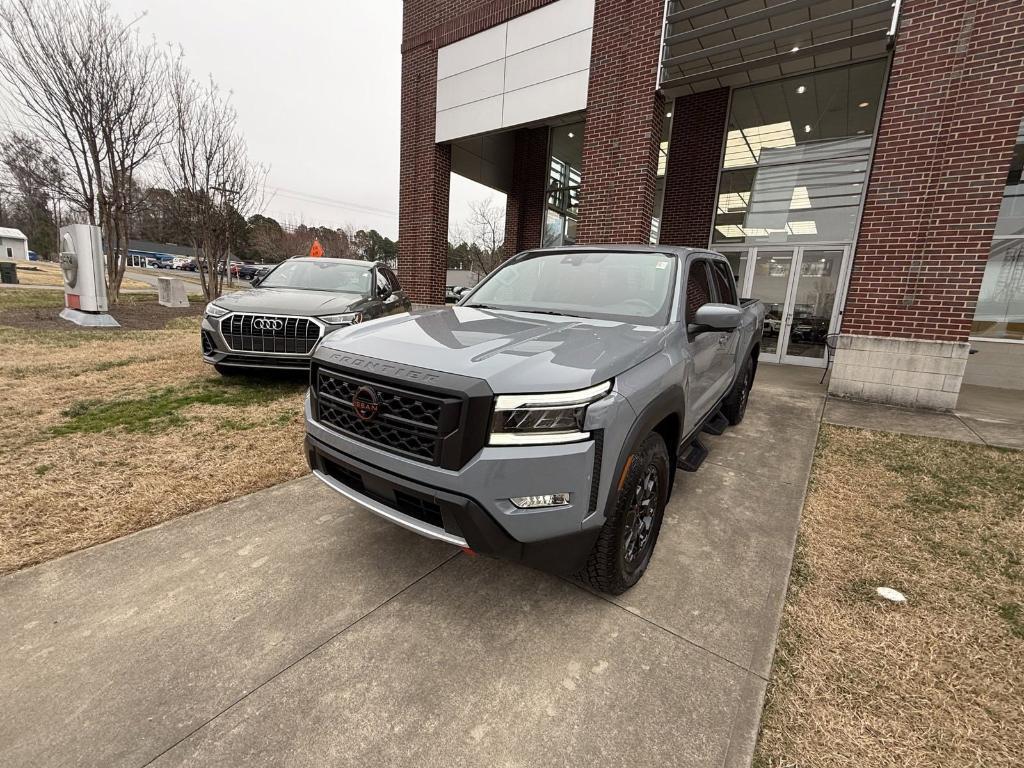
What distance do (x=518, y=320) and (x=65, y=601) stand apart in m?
2.58

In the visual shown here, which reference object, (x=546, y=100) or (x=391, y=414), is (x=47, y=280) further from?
(x=391, y=414)

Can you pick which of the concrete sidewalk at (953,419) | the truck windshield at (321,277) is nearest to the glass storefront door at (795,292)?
the concrete sidewalk at (953,419)

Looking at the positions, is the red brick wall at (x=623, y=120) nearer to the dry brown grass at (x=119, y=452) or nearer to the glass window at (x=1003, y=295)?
the dry brown grass at (x=119, y=452)

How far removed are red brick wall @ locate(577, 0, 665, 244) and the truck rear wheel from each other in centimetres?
627

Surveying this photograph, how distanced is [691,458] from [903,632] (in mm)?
1409

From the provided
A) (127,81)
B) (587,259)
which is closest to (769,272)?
(587,259)

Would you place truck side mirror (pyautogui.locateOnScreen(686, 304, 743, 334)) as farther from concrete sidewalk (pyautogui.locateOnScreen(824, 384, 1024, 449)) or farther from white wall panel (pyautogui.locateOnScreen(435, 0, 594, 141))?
white wall panel (pyautogui.locateOnScreen(435, 0, 594, 141))

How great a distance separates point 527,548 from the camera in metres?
1.84

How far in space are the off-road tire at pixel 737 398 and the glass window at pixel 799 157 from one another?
581 cm

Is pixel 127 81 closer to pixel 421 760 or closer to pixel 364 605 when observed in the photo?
pixel 364 605

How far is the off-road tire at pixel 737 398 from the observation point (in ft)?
15.8

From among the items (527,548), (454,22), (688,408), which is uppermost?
(454,22)

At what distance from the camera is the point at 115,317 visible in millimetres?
11586

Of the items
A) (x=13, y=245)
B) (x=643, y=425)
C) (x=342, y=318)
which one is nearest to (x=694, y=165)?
(x=342, y=318)
